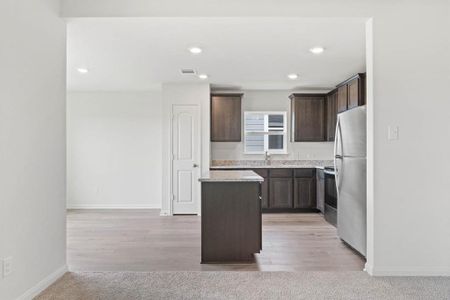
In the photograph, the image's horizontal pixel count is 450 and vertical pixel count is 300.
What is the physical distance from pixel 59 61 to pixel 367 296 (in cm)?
311

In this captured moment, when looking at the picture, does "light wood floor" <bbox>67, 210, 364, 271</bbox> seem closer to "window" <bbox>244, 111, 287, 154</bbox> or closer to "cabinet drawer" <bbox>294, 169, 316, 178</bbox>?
"cabinet drawer" <bbox>294, 169, 316, 178</bbox>

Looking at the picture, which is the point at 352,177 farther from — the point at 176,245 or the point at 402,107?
the point at 176,245

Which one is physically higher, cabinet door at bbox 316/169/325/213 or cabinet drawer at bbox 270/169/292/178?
cabinet drawer at bbox 270/169/292/178

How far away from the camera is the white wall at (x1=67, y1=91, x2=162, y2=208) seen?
662cm

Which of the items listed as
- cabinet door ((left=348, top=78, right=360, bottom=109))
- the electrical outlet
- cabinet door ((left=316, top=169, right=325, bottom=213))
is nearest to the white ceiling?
cabinet door ((left=348, top=78, right=360, bottom=109))

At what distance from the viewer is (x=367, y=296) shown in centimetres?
250

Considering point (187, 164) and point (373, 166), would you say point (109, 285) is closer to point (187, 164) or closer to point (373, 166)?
point (373, 166)

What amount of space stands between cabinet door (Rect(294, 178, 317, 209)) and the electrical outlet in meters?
4.70

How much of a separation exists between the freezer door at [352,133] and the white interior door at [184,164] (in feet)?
8.74

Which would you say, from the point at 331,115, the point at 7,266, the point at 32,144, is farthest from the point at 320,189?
the point at 7,266

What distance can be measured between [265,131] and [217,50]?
3.04 metres

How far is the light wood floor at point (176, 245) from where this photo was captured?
3.24 metres

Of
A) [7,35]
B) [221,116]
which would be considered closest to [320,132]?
[221,116]

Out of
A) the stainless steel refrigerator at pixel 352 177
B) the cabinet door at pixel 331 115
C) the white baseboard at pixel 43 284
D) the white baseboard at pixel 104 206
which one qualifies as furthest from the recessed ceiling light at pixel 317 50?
the white baseboard at pixel 104 206
